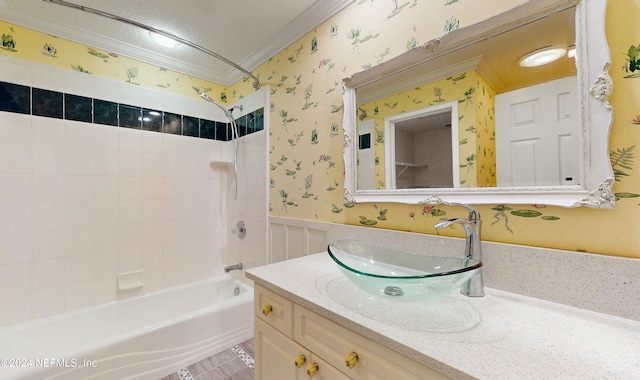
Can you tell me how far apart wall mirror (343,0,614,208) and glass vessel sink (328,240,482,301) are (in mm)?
248

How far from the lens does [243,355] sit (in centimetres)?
177

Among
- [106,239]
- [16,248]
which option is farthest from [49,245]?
[106,239]

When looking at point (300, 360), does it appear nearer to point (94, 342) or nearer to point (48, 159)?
point (94, 342)

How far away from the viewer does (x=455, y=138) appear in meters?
1.01

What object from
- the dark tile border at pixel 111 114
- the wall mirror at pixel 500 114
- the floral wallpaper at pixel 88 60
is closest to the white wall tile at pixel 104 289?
the dark tile border at pixel 111 114

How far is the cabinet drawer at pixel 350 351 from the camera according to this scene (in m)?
0.59

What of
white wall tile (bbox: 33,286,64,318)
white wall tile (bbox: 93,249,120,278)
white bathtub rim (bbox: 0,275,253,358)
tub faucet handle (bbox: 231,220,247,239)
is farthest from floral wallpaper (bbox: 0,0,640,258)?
white wall tile (bbox: 33,286,64,318)

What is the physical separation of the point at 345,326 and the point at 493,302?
486 mm

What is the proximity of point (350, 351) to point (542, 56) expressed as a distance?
3.66 ft

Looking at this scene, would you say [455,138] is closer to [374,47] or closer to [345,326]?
[374,47]

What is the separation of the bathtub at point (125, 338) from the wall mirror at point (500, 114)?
147cm

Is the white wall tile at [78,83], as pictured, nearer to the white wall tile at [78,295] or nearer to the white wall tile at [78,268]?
the white wall tile at [78,268]

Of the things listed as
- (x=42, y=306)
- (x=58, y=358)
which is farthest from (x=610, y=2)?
(x=42, y=306)

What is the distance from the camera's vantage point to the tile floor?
61.8 inches
